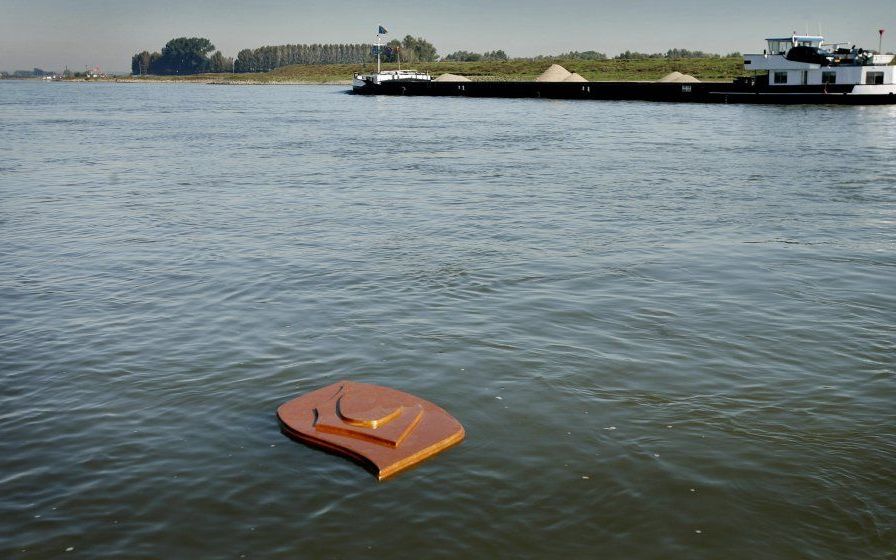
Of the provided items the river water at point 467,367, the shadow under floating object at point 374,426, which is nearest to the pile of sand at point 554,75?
the river water at point 467,367

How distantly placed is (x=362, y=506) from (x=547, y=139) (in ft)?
128

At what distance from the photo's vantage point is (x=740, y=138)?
43.3 metres

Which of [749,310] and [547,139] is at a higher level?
[547,139]

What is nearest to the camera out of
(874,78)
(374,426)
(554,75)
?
(374,426)

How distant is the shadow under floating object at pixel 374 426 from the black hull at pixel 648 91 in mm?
70408

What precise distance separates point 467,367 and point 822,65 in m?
69.7

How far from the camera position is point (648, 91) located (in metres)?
87.7

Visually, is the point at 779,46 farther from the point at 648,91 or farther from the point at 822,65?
the point at 648,91

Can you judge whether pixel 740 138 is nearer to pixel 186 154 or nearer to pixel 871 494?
pixel 186 154

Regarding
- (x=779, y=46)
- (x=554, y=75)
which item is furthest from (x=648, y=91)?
(x=554, y=75)

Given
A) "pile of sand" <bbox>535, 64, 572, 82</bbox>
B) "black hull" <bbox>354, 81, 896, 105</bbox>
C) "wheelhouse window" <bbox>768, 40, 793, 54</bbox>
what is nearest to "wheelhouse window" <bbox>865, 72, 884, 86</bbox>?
"black hull" <bbox>354, 81, 896, 105</bbox>

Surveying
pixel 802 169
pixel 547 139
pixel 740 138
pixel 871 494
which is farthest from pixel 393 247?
pixel 740 138

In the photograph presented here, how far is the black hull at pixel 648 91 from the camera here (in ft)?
227

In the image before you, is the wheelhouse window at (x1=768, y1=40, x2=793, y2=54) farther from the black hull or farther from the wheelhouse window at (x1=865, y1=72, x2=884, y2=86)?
the wheelhouse window at (x1=865, y1=72, x2=884, y2=86)
